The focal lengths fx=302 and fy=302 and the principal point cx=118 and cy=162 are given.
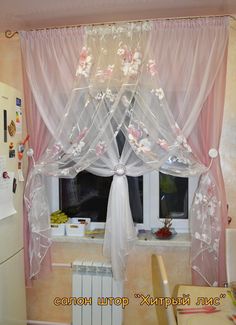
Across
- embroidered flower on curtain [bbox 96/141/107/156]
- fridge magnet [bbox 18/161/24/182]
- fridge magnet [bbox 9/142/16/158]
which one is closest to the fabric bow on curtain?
embroidered flower on curtain [bbox 96/141/107/156]

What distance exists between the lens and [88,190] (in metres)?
2.49

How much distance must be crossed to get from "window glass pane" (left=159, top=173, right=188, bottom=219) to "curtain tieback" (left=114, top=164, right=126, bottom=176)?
1.29 feet

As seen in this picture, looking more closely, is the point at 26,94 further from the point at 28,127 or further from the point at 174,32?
the point at 174,32

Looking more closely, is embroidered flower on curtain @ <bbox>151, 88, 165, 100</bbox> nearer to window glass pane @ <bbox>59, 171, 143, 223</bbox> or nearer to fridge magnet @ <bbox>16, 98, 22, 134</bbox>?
window glass pane @ <bbox>59, 171, 143, 223</bbox>

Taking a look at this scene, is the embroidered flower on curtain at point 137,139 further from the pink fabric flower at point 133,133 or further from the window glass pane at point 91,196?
the window glass pane at point 91,196

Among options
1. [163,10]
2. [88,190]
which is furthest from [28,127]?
[163,10]

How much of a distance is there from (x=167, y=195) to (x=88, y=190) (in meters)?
0.64

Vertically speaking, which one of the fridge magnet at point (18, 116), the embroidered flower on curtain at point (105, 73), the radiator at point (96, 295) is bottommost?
the radiator at point (96, 295)

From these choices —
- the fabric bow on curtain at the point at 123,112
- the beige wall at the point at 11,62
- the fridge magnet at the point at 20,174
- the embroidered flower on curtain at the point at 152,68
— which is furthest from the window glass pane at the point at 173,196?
the beige wall at the point at 11,62

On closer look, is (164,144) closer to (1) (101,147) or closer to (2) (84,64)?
(1) (101,147)

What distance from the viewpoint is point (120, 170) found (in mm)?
2121

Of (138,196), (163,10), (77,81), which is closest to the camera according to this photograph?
(163,10)

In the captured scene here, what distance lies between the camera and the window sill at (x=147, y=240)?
221 cm

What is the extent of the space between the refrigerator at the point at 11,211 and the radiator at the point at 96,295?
400mm
